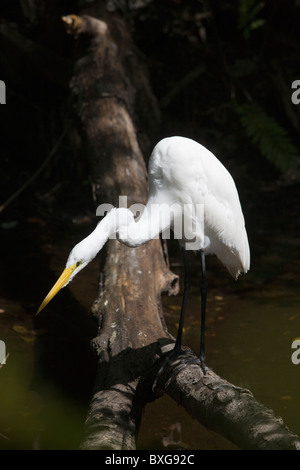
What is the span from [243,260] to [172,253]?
2684mm

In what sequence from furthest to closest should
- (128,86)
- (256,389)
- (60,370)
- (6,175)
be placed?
(6,175) → (128,86) → (60,370) → (256,389)

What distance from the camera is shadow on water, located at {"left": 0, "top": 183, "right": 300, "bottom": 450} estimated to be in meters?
3.99

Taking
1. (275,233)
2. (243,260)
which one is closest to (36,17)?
(275,233)

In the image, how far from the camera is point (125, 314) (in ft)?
13.4

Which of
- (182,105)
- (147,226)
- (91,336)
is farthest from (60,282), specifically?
(182,105)

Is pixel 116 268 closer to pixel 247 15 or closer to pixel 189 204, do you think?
pixel 189 204

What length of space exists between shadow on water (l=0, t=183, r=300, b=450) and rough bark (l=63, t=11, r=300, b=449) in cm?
48

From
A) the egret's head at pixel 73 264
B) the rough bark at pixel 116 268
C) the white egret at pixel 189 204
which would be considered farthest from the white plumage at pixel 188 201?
the rough bark at pixel 116 268

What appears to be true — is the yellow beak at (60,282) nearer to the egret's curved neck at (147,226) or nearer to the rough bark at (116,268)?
the egret's curved neck at (147,226)

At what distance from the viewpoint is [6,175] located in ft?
28.7

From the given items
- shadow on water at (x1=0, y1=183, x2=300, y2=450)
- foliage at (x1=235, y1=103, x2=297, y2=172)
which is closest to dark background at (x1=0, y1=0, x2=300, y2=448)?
foliage at (x1=235, y1=103, x2=297, y2=172)

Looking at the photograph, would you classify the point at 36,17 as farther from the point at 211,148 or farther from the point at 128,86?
the point at 211,148

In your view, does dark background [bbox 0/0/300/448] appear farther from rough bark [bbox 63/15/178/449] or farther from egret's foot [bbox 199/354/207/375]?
egret's foot [bbox 199/354/207/375]

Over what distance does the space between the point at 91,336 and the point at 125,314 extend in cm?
129
